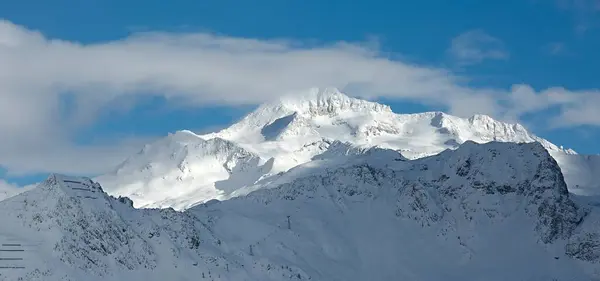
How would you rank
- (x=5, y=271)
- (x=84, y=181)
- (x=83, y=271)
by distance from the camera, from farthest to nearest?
(x=84, y=181)
(x=83, y=271)
(x=5, y=271)

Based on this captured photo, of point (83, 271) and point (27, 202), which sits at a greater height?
point (27, 202)

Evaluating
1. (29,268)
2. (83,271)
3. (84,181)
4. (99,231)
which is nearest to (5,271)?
(29,268)

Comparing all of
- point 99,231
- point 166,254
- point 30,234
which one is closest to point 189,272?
point 166,254

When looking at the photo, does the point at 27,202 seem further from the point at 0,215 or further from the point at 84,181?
the point at 84,181

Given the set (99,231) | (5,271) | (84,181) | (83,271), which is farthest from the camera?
(84,181)

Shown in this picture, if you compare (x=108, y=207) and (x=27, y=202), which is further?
(x=108, y=207)

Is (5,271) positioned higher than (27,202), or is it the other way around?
(27,202)

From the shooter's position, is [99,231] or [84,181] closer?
[99,231]

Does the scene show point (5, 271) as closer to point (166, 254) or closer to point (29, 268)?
point (29, 268)

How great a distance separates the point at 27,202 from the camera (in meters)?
182

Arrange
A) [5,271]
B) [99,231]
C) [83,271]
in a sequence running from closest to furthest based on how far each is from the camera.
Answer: [5,271], [83,271], [99,231]

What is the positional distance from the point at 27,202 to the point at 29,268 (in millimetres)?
19921

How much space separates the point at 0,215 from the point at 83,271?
56.6 feet

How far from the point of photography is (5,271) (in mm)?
162000
